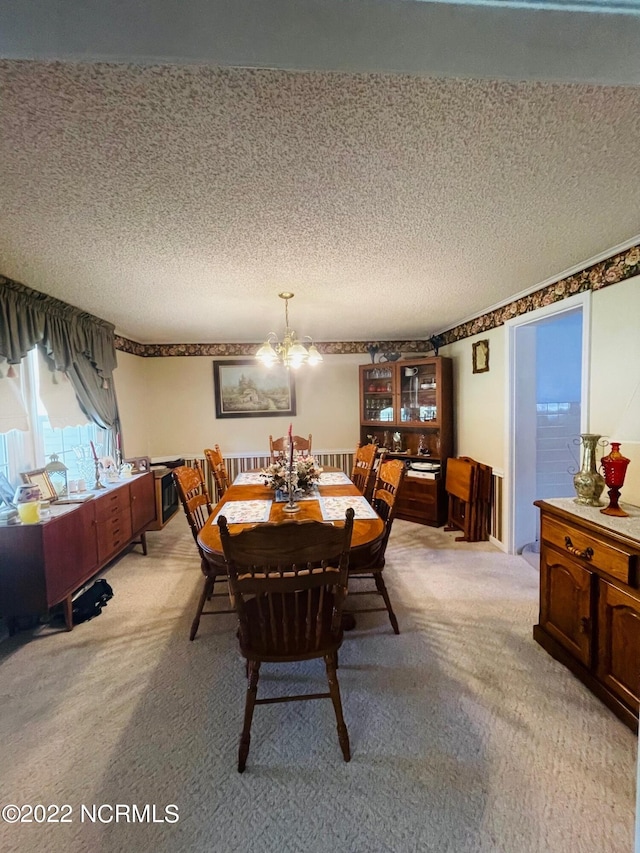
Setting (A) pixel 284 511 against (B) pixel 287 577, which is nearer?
(B) pixel 287 577

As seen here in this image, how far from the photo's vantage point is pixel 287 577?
1.38 meters

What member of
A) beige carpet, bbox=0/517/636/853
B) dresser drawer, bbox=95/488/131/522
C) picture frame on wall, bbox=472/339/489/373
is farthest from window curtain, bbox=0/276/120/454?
picture frame on wall, bbox=472/339/489/373

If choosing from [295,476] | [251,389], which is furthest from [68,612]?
[251,389]

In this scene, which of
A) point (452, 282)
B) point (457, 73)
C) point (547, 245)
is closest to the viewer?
point (457, 73)

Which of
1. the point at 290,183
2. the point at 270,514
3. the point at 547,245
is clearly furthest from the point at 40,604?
the point at 547,245

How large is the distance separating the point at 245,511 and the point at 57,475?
5.33 ft

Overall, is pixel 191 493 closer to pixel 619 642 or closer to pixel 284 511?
pixel 284 511

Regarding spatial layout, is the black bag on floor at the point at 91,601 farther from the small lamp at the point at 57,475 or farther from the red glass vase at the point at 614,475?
the red glass vase at the point at 614,475

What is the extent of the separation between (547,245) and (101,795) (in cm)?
329

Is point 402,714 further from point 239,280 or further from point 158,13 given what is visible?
point 239,280

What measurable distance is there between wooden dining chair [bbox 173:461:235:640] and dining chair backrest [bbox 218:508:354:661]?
0.57 metres

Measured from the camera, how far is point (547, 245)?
6.68 ft

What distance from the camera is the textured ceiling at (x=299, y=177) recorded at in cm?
98

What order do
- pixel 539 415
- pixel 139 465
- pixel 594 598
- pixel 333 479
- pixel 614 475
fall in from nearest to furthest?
pixel 594 598 → pixel 614 475 → pixel 333 479 → pixel 539 415 → pixel 139 465
